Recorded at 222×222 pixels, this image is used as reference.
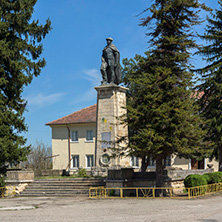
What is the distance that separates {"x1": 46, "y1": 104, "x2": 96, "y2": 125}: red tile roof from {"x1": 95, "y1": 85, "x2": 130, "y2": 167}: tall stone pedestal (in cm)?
2062

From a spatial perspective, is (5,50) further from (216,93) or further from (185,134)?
(216,93)

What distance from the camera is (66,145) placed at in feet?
154

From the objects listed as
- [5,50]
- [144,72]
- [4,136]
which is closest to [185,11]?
[144,72]

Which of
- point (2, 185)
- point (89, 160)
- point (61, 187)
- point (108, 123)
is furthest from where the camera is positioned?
point (89, 160)

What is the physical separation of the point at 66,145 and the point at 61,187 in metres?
24.1

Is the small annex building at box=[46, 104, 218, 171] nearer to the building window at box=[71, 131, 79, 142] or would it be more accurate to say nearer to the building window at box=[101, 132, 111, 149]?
the building window at box=[71, 131, 79, 142]

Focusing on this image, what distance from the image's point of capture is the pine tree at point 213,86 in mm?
27328

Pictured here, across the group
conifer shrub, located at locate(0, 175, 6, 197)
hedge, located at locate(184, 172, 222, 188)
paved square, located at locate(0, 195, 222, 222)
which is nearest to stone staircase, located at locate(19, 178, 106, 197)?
conifer shrub, located at locate(0, 175, 6, 197)

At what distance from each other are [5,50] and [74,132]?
954 inches

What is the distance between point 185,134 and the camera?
64.8 feet

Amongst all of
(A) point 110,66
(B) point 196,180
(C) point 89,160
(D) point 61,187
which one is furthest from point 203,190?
(C) point 89,160

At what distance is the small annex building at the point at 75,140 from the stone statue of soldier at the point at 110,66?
20.0m

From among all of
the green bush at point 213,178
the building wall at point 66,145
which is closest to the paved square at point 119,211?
the green bush at point 213,178

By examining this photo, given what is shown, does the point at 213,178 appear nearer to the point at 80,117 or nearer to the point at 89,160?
the point at 89,160
